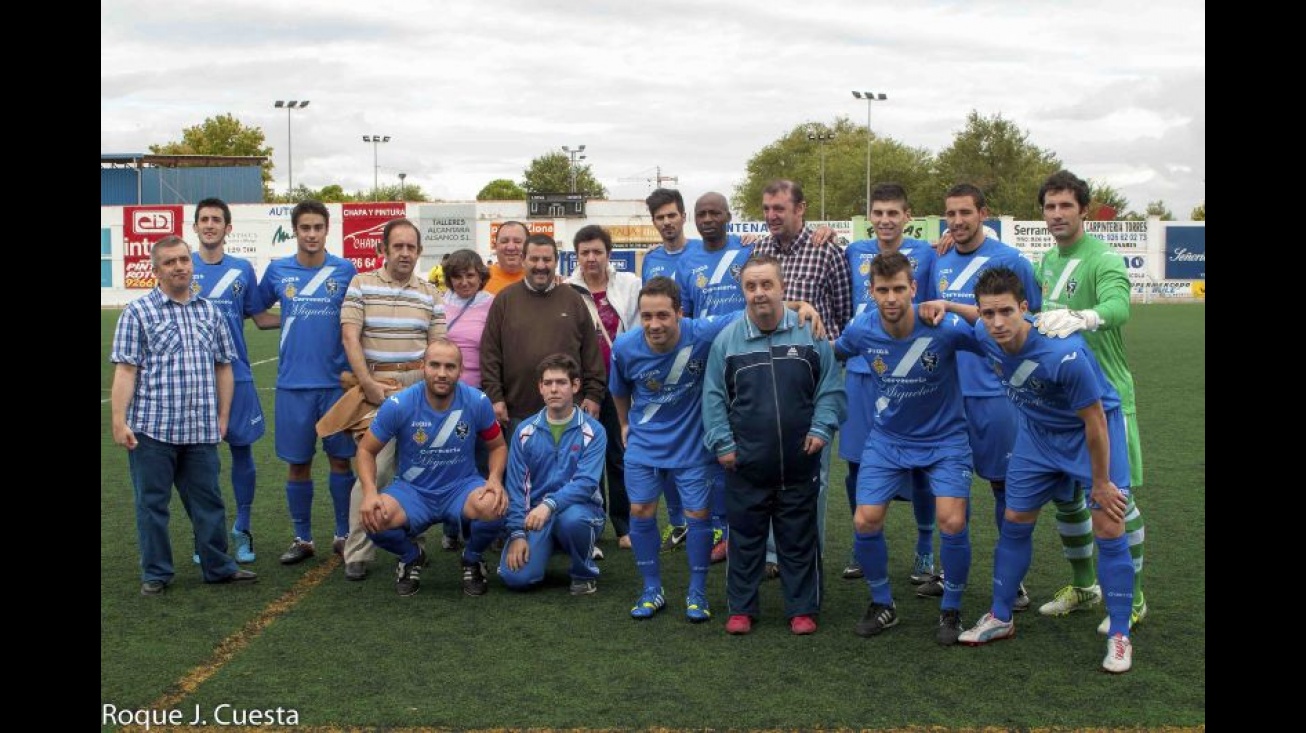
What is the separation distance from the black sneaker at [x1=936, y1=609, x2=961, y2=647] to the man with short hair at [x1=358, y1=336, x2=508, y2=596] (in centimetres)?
217

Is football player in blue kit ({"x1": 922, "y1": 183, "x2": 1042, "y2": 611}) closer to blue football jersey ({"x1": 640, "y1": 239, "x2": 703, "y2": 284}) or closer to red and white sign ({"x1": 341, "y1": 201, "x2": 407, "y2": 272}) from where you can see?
blue football jersey ({"x1": 640, "y1": 239, "x2": 703, "y2": 284})

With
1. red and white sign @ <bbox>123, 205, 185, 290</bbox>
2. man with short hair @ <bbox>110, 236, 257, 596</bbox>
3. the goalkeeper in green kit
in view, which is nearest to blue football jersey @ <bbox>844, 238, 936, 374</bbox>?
the goalkeeper in green kit

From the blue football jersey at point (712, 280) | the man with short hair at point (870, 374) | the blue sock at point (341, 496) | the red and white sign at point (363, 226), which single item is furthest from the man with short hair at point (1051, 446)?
the red and white sign at point (363, 226)

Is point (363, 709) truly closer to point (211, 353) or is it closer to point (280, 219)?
point (211, 353)

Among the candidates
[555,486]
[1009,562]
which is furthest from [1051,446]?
[555,486]

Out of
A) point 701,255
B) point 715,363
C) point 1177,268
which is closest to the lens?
point 715,363

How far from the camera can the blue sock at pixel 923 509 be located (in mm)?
6133

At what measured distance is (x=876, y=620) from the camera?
537cm

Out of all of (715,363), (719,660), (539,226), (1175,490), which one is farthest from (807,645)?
(539,226)

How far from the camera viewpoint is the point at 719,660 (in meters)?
5.02

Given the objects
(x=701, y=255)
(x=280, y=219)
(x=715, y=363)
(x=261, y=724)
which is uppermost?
(x=280, y=219)

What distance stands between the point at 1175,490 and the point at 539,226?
35965 mm

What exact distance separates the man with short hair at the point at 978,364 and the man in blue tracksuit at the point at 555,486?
1.82m
